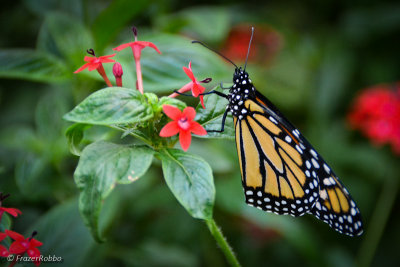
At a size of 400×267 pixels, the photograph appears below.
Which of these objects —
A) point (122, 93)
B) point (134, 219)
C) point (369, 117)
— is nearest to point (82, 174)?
point (122, 93)

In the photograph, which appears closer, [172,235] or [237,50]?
[172,235]

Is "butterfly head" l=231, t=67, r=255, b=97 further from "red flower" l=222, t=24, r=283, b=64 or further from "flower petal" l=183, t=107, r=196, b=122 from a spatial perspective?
"red flower" l=222, t=24, r=283, b=64

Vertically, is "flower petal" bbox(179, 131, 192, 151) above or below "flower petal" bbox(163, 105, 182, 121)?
below

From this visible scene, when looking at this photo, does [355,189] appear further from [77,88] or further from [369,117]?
[77,88]

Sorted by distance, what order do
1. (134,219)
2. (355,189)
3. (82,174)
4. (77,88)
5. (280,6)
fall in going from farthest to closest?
(280,6), (355,189), (134,219), (77,88), (82,174)

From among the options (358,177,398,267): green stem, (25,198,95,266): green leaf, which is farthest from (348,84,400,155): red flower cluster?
(25,198,95,266): green leaf

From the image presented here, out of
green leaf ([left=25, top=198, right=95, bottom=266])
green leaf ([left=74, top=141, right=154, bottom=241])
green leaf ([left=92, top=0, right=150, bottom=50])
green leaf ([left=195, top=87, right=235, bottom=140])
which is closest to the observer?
green leaf ([left=74, top=141, right=154, bottom=241])
